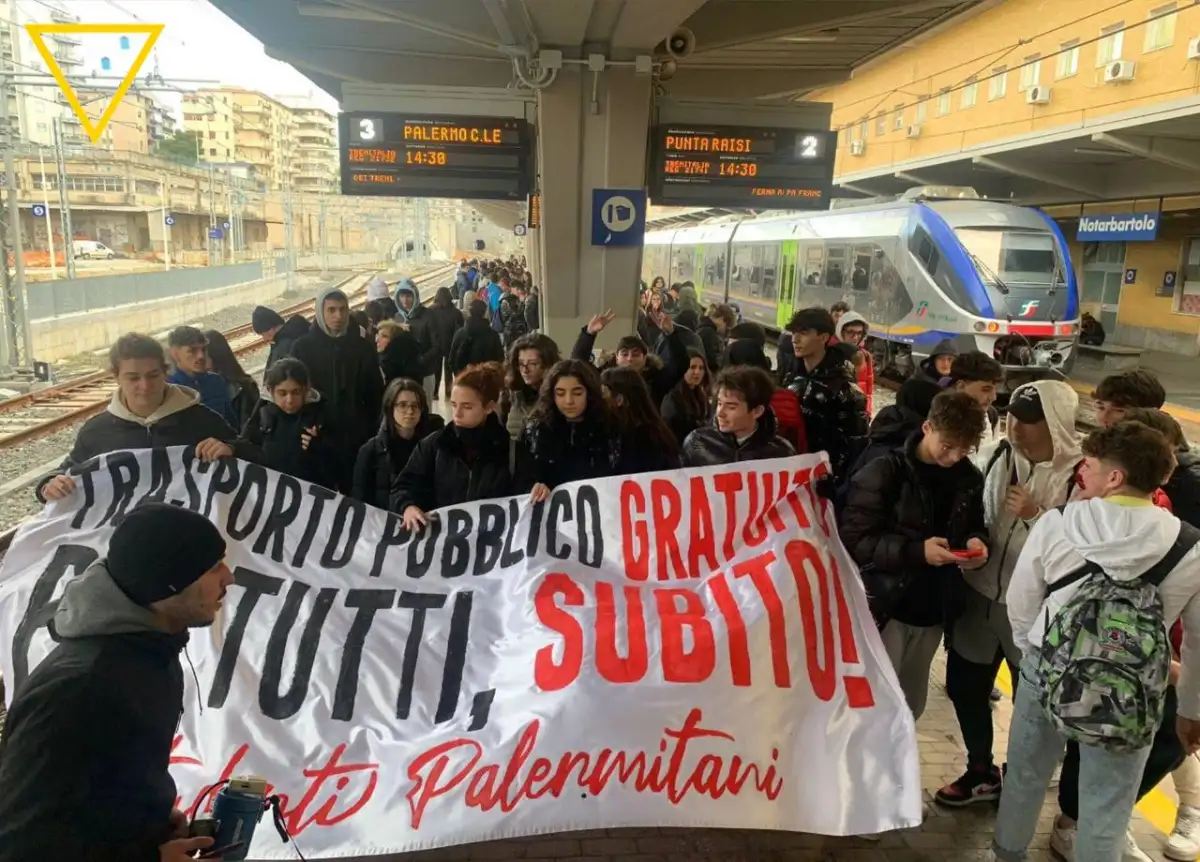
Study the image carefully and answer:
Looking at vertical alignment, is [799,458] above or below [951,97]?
below

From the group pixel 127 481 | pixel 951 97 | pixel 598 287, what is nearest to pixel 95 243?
pixel 951 97

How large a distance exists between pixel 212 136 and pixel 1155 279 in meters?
96.9

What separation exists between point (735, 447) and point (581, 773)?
5.74 ft

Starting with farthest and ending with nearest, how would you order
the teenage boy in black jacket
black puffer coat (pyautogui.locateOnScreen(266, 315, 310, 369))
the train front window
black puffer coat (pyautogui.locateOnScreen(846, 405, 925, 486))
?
the train front window, black puffer coat (pyautogui.locateOnScreen(266, 315, 310, 369)), black puffer coat (pyautogui.locateOnScreen(846, 405, 925, 486)), the teenage boy in black jacket

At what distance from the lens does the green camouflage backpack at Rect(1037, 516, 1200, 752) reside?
2.90 m

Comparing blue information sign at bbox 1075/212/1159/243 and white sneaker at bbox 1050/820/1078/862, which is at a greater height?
blue information sign at bbox 1075/212/1159/243

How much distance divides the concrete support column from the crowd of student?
3830 millimetres

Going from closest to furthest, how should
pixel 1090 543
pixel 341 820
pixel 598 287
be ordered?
pixel 1090 543, pixel 341 820, pixel 598 287

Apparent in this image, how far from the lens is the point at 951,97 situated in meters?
28.5

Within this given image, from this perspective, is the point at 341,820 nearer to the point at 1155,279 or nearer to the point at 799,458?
the point at 799,458

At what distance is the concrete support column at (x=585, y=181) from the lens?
884 centimetres

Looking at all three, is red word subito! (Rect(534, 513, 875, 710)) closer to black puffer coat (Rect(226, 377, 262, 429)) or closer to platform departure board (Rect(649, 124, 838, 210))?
black puffer coat (Rect(226, 377, 262, 429))

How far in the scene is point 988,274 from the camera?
16.1m

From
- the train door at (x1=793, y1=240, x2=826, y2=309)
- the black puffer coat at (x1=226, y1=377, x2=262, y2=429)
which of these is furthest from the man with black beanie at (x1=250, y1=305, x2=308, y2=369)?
the train door at (x1=793, y1=240, x2=826, y2=309)
